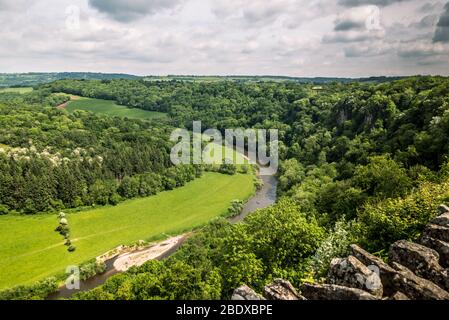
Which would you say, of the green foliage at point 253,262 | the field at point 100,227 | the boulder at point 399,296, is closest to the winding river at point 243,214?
the field at point 100,227

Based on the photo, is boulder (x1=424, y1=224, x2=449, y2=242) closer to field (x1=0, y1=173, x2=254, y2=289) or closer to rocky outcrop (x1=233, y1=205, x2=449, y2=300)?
rocky outcrop (x1=233, y1=205, x2=449, y2=300)

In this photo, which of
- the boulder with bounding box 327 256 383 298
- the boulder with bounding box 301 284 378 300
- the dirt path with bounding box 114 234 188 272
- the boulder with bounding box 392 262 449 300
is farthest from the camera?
the dirt path with bounding box 114 234 188 272

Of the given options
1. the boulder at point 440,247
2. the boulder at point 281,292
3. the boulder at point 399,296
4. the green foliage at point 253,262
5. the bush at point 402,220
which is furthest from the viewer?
the green foliage at point 253,262

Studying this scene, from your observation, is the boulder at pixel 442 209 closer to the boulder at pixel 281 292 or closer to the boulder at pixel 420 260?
the boulder at pixel 420 260

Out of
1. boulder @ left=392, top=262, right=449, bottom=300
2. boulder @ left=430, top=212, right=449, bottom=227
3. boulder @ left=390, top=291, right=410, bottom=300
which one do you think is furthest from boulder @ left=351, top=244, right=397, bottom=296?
boulder @ left=430, top=212, right=449, bottom=227

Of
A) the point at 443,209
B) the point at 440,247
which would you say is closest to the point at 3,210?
the point at 443,209

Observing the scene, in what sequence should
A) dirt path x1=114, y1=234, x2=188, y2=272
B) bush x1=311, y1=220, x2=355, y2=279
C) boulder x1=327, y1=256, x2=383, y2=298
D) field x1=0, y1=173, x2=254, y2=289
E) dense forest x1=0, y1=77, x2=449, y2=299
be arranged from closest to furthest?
boulder x1=327, y1=256, x2=383, y2=298
bush x1=311, y1=220, x2=355, y2=279
dense forest x1=0, y1=77, x2=449, y2=299
dirt path x1=114, y1=234, x2=188, y2=272
field x1=0, y1=173, x2=254, y2=289

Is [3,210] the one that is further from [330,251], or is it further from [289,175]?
[330,251]

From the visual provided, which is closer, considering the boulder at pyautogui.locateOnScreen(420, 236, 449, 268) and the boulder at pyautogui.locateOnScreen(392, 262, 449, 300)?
the boulder at pyautogui.locateOnScreen(392, 262, 449, 300)
